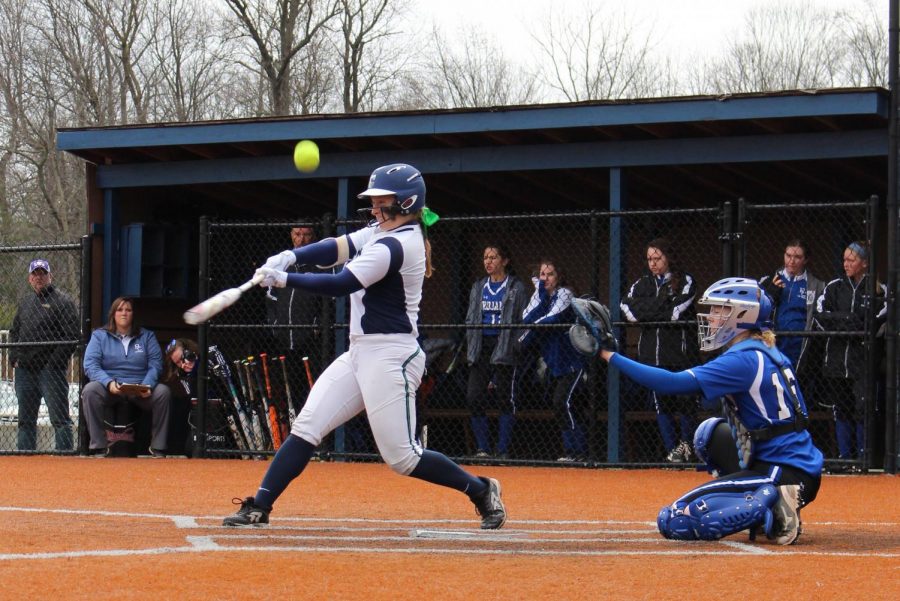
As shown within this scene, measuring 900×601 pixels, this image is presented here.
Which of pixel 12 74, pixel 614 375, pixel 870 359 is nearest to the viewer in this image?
pixel 870 359

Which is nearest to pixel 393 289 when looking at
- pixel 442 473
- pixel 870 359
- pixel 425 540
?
pixel 442 473

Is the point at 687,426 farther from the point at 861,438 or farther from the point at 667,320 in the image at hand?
the point at 861,438

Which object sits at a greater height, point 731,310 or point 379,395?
point 731,310

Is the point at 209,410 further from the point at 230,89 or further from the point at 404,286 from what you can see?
the point at 230,89

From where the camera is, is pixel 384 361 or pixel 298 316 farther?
pixel 298 316

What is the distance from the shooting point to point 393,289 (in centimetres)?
619

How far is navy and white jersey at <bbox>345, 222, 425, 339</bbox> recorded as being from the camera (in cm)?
606

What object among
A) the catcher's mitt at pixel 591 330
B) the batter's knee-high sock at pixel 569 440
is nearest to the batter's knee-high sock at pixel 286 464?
the catcher's mitt at pixel 591 330

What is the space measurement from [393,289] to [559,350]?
5.33 m

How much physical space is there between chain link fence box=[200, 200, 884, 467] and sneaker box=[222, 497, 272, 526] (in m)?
4.50

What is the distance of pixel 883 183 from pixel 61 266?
18518mm

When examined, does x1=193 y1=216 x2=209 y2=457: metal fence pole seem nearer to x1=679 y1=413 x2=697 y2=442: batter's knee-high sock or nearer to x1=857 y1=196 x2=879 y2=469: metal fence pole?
x1=679 y1=413 x2=697 y2=442: batter's knee-high sock

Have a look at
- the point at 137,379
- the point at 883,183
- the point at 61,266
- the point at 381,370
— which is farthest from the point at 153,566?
the point at 61,266

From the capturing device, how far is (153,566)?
493 centimetres
